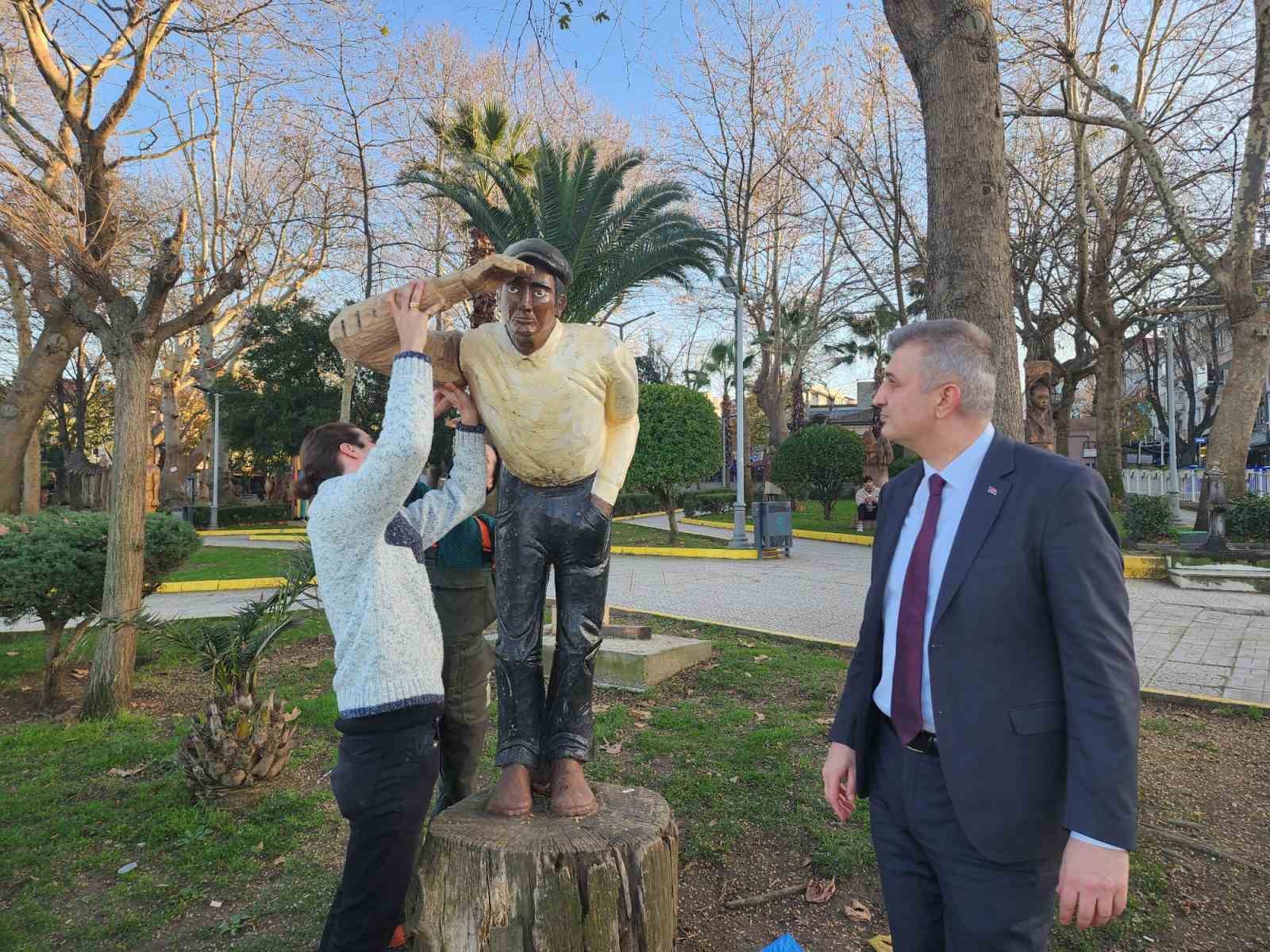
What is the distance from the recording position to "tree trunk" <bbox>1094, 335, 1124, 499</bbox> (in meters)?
16.6

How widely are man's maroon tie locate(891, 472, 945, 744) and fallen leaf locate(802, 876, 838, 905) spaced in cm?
167

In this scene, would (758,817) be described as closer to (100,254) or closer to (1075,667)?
(1075,667)

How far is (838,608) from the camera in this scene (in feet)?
30.2

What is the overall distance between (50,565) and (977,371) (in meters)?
6.07

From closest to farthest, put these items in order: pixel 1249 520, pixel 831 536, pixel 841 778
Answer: pixel 841 778, pixel 1249 520, pixel 831 536

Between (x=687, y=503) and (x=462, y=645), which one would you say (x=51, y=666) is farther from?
(x=687, y=503)

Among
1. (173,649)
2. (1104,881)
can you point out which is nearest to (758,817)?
(1104,881)

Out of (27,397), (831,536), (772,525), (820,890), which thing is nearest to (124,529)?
(820,890)

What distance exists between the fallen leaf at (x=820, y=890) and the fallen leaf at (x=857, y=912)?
0.27 feet

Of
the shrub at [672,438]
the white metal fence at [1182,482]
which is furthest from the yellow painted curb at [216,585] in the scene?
the white metal fence at [1182,482]

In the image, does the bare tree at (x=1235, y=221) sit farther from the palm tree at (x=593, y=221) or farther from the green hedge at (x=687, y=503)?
the green hedge at (x=687, y=503)

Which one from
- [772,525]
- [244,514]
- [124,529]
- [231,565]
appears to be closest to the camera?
[124,529]

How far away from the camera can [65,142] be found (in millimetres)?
6480

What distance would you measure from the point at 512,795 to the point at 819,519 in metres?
19.4
